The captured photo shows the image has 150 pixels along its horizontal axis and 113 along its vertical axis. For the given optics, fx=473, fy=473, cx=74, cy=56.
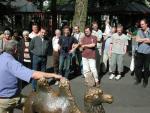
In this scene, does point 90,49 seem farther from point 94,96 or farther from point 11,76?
point 94,96

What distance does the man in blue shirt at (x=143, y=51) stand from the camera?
40.6 feet

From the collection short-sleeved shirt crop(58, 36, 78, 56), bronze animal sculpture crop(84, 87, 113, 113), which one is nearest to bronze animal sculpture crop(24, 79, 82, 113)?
bronze animal sculpture crop(84, 87, 113, 113)

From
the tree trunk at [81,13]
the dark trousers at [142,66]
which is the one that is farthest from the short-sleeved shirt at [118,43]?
the tree trunk at [81,13]

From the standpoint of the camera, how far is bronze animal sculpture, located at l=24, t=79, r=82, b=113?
572 centimetres

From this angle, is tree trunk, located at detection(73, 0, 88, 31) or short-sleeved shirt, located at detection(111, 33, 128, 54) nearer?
short-sleeved shirt, located at detection(111, 33, 128, 54)

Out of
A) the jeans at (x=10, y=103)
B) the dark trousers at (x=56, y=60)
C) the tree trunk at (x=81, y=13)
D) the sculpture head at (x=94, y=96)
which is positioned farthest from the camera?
the tree trunk at (x=81, y=13)

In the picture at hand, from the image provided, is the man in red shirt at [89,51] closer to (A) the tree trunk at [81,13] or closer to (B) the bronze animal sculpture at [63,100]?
(A) the tree trunk at [81,13]

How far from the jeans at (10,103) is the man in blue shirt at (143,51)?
609 cm

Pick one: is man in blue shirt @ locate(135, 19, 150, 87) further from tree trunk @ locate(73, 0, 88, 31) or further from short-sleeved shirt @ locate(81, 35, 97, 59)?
tree trunk @ locate(73, 0, 88, 31)

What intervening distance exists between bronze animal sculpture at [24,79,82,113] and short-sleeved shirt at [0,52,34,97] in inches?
10.2

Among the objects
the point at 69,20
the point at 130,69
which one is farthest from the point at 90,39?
the point at 69,20

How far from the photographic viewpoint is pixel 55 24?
26.8 m

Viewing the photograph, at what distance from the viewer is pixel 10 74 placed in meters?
6.36

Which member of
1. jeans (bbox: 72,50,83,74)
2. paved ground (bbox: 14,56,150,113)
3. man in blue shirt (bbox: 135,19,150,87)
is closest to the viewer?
paved ground (bbox: 14,56,150,113)
